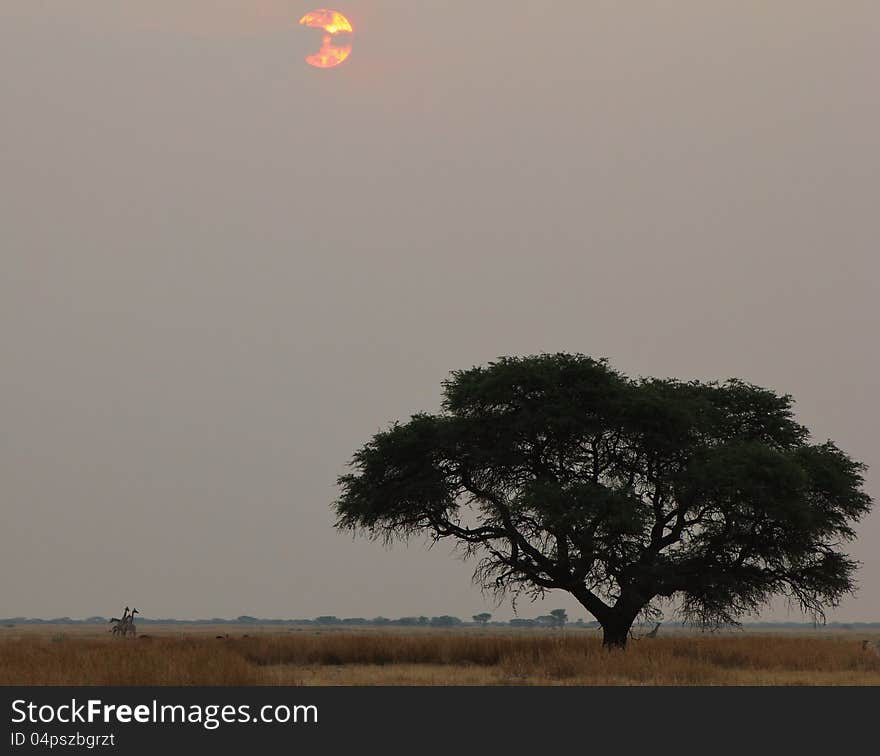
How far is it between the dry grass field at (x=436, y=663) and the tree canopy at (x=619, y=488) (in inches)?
90.7

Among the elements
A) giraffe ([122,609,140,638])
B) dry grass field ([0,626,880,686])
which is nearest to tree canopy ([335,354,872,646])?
dry grass field ([0,626,880,686])

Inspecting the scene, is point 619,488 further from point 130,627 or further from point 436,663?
point 130,627

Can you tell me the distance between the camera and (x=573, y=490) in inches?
1548

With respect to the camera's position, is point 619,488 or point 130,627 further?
point 130,627

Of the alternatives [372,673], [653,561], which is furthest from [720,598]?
[372,673]

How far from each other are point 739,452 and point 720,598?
5.81m

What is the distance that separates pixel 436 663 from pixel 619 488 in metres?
8.94

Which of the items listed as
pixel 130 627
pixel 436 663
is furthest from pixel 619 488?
pixel 130 627

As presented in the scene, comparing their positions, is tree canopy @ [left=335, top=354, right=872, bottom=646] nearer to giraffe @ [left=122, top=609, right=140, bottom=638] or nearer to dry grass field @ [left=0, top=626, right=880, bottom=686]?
dry grass field @ [left=0, top=626, right=880, bottom=686]

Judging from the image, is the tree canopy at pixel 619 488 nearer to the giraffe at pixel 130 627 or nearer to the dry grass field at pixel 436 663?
the dry grass field at pixel 436 663

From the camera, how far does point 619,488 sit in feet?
131

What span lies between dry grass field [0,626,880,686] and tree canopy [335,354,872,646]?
230cm
